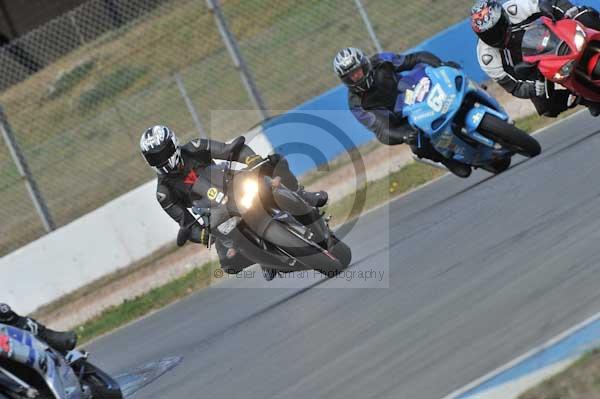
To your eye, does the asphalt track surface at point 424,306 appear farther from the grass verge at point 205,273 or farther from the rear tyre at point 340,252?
the grass verge at point 205,273

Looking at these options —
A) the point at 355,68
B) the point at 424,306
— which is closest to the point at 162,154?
the point at 355,68

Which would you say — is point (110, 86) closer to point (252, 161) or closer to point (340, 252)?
point (252, 161)

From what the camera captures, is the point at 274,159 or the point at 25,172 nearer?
the point at 274,159

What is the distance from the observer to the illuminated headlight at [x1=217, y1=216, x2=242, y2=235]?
8.20 m

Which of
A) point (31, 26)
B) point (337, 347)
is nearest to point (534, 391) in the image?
point (337, 347)

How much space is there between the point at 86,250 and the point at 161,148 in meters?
5.54

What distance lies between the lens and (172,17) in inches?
645

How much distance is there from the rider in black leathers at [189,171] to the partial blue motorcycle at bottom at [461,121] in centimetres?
150

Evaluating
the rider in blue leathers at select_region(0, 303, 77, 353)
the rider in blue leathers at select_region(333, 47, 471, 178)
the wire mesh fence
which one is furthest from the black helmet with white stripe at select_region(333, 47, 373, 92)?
the rider in blue leathers at select_region(0, 303, 77, 353)

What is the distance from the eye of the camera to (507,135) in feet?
30.1

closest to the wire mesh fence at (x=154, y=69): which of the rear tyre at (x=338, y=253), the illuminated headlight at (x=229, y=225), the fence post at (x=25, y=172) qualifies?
the fence post at (x=25, y=172)

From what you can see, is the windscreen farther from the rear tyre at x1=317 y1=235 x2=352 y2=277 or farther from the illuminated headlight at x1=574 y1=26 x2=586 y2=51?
the rear tyre at x1=317 y1=235 x2=352 y2=277

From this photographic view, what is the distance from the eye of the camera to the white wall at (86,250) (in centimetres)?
1384

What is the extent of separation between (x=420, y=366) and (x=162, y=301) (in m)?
6.55
